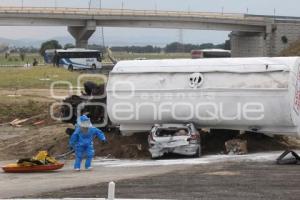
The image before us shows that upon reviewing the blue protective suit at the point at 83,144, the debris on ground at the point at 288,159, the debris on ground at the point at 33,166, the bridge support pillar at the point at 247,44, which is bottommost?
the debris on ground at the point at 33,166

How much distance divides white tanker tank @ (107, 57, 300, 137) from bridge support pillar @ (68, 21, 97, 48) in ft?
236

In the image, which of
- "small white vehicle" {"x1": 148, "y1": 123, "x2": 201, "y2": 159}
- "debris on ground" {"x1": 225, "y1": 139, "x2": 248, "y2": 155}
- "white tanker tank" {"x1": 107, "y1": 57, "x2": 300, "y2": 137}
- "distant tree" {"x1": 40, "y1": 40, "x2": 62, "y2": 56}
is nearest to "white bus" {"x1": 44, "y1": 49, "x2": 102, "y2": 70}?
"white tanker tank" {"x1": 107, "y1": 57, "x2": 300, "y2": 137}

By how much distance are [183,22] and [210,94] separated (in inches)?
2868

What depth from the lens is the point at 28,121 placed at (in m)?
25.8

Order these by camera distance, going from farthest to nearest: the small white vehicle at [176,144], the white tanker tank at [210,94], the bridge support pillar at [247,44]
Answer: the bridge support pillar at [247,44]
the white tanker tank at [210,94]
the small white vehicle at [176,144]

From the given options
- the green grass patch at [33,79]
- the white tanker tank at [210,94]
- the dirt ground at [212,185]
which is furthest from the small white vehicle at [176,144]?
the green grass patch at [33,79]

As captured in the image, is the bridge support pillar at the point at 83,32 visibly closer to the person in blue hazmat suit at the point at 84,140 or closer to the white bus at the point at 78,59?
the white bus at the point at 78,59

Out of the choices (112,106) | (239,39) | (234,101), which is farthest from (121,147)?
(239,39)

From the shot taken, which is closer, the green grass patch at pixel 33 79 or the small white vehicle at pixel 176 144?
the small white vehicle at pixel 176 144

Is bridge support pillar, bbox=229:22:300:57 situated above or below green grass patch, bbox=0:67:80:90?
above

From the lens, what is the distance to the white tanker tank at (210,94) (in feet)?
49.1

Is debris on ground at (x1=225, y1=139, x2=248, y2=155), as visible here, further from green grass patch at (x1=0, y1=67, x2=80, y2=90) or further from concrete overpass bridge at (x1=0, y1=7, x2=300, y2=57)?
concrete overpass bridge at (x1=0, y1=7, x2=300, y2=57)

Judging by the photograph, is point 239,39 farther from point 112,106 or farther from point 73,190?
point 73,190

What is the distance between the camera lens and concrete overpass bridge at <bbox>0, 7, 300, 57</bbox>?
84438 millimetres
